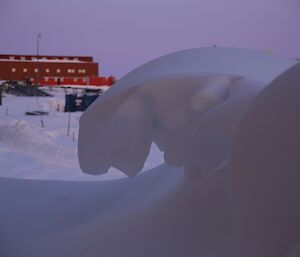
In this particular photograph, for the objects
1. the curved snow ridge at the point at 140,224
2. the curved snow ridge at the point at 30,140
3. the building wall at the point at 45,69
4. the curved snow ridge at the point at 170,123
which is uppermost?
the curved snow ridge at the point at 170,123

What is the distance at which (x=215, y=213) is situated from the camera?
9.99 feet

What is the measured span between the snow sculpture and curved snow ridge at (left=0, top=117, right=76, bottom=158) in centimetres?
531

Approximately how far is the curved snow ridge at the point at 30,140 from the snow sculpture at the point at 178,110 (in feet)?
17.4

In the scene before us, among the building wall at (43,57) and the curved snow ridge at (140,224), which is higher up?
the curved snow ridge at (140,224)

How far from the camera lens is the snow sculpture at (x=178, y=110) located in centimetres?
277

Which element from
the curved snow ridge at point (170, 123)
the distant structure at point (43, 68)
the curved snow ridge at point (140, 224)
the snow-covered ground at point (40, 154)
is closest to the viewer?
the curved snow ridge at point (170, 123)

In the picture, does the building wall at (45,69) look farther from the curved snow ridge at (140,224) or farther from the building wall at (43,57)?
the curved snow ridge at (140,224)

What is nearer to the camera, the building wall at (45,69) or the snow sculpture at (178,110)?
the snow sculpture at (178,110)

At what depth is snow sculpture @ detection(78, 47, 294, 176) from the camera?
2.77m

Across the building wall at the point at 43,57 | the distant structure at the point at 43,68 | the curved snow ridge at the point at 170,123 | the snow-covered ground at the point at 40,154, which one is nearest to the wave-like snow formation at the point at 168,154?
the curved snow ridge at the point at 170,123

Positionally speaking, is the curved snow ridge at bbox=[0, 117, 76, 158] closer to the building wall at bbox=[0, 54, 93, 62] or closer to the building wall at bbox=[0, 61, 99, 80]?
the building wall at bbox=[0, 61, 99, 80]

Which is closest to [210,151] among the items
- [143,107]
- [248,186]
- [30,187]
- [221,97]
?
[221,97]

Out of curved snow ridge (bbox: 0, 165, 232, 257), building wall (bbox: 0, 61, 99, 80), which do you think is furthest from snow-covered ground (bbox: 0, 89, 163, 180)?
building wall (bbox: 0, 61, 99, 80)

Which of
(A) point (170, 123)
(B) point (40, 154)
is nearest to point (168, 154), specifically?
(A) point (170, 123)
